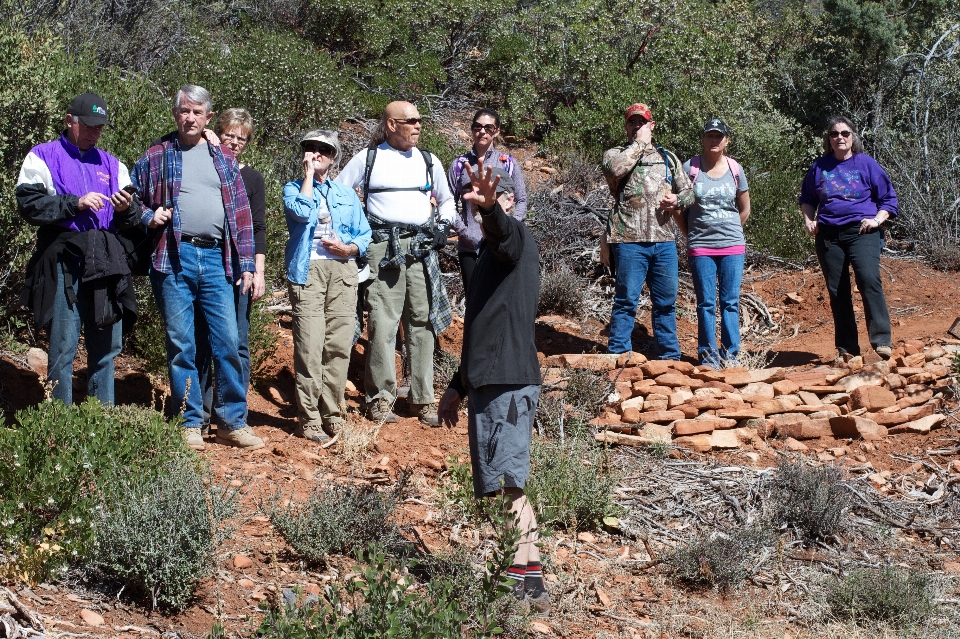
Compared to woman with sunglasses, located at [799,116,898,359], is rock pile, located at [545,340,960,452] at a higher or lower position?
lower

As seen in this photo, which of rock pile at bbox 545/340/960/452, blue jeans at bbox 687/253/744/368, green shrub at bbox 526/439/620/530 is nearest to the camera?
green shrub at bbox 526/439/620/530

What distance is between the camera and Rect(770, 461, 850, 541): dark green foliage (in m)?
4.98

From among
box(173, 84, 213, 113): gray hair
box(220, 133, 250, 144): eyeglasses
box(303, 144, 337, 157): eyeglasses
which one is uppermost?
box(173, 84, 213, 113): gray hair

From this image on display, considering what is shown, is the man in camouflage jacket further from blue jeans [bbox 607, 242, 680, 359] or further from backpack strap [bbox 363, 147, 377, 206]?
backpack strap [bbox 363, 147, 377, 206]

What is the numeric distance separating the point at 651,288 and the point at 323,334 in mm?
2579

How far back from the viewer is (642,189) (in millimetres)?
7227

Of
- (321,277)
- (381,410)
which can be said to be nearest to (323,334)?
(321,277)

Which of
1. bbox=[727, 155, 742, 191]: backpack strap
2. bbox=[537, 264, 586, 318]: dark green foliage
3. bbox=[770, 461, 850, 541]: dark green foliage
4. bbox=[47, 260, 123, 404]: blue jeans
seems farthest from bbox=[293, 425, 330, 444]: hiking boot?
bbox=[537, 264, 586, 318]: dark green foliage

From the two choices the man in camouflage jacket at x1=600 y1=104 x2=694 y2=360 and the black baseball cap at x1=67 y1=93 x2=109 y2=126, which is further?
the man in camouflage jacket at x1=600 y1=104 x2=694 y2=360

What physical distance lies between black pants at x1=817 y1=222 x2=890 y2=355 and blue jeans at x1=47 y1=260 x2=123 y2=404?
196 inches

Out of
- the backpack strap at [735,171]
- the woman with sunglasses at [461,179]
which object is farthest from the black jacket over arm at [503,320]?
the backpack strap at [735,171]

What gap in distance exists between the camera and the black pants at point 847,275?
7.29 meters

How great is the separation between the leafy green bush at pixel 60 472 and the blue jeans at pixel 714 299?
164 inches

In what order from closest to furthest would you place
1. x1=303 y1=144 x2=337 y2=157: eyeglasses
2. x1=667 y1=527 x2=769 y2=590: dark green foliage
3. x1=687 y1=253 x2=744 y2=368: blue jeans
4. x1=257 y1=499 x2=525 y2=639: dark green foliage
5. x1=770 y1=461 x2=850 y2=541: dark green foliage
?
1. x1=257 y1=499 x2=525 y2=639: dark green foliage
2. x1=667 y1=527 x2=769 y2=590: dark green foliage
3. x1=770 y1=461 x2=850 y2=541: dark green foliage
4. x1=303 y1=144 x2=337 y2=157: eyeglasses
5. x1=687 y1=253 x2=744 y2=368: blue jeans
